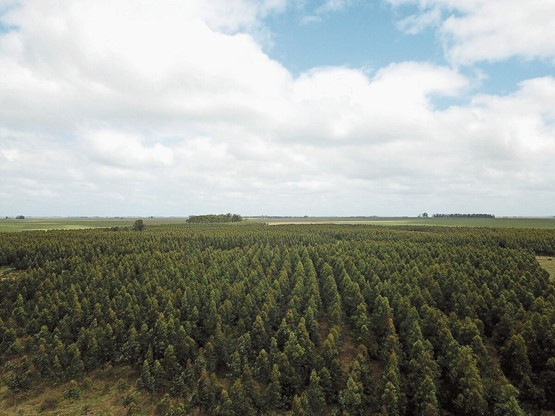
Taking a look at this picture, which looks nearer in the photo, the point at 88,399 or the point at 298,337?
the point at 88,399

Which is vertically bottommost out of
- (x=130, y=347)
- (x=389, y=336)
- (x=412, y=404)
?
(x=412, y=404)

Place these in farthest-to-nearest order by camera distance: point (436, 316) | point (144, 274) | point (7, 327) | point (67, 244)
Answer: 1. point (67, 244)
2. point (144, 274)
3. point (7, 327)
4. point (436, 316)

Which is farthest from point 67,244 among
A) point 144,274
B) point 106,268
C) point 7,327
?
point 7,327

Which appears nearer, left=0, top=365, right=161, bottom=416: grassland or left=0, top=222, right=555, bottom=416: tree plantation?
left=0, top=222, right=555, bottom=416: tree plantation

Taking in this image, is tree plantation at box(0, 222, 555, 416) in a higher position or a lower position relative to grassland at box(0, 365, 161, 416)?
higher

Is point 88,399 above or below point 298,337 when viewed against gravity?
below

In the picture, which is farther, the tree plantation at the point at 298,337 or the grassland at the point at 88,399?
the grassland at the point at 88,399

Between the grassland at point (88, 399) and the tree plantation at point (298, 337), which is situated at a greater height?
the tree plantation at point (298, 337)

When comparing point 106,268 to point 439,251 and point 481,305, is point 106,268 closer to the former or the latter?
point 481,305
